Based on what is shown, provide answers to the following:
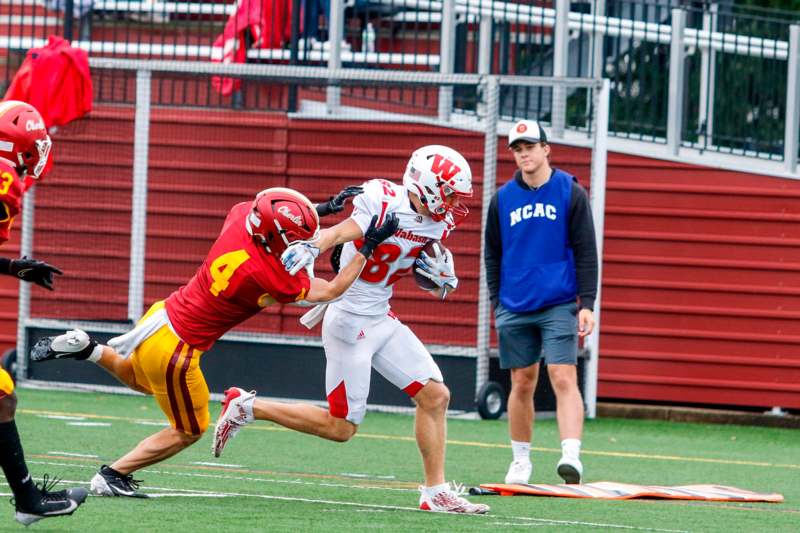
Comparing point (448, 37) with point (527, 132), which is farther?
point (448, 37)

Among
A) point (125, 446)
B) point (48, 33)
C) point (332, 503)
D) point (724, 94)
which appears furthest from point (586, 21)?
point (332, 503)

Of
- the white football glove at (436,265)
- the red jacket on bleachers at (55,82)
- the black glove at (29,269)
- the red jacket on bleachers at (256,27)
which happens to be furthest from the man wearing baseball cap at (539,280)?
the red jacket on bleachers at (256,27)

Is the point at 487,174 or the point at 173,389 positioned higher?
the point at 487,174

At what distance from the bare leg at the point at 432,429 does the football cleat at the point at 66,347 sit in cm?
167

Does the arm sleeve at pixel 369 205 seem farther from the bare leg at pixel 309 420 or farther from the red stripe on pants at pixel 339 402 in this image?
the bare leg at pixel 309 420

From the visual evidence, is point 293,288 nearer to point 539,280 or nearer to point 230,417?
point 230,417

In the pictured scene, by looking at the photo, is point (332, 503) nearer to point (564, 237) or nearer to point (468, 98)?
point (564, 237)

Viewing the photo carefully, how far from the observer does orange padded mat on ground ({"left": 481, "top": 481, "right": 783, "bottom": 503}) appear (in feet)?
27.9

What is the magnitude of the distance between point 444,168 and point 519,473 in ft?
7.22

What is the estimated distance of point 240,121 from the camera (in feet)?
48.9

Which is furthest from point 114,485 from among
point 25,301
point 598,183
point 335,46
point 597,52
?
point 597,52

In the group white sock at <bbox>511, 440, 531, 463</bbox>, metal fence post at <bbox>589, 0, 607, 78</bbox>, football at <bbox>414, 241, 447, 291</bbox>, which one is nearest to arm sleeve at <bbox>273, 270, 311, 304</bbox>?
football at <bbox>414, 241, 447, 291</bbox>

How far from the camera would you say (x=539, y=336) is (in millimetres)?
9664

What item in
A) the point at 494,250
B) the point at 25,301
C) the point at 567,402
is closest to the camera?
the point at 567,402
